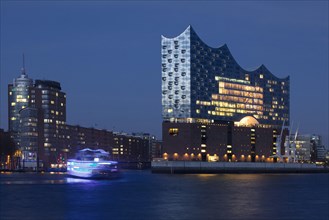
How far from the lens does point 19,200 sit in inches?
3039

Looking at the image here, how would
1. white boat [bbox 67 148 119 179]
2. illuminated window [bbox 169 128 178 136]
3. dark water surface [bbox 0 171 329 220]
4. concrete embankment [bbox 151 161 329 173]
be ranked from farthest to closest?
illuminated window [bbox 169 128 178 136] → concrete embankment [bbox 151 161 329 173] → white boat [bbox 67 148 119 179] → dark water surface [bbox 0 171 329 220]

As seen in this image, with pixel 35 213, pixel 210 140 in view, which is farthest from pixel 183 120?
A: pixel 35 213

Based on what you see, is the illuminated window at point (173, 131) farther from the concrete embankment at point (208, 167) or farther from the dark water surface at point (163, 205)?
the dark water surface at point (163, 205)

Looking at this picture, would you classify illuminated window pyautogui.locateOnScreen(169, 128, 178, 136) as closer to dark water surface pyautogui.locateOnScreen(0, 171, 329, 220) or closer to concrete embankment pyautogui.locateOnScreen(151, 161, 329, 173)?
concrete embankment pyautogui.locateOnScreen(151, 161, 329, 173)

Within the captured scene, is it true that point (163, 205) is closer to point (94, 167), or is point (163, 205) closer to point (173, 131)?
point (94, 167)

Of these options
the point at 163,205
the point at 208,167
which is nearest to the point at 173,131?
the point at 208,167

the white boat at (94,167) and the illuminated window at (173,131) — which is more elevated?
the illuminated window at (173,131)

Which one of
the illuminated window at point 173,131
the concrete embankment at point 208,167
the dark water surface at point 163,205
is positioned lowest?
the dark water surface at point 163,205

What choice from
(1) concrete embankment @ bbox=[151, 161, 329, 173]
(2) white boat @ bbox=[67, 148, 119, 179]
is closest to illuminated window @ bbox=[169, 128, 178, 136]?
(1) concrete embankment @ bbox=[151, 161, 329, 173]

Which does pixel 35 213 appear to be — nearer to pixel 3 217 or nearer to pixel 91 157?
pixel 3 217

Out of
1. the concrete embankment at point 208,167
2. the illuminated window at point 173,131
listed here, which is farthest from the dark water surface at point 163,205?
the illuminated window at point 173,131

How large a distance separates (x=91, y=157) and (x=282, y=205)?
77.5 metres

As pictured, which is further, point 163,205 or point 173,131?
point 173,131

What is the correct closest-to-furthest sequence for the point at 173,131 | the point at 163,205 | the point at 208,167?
the point at 163,205, the point at 173,131, the point at 208,167
